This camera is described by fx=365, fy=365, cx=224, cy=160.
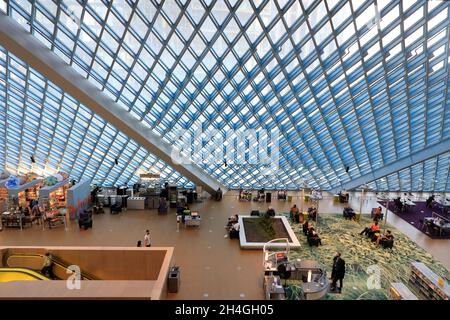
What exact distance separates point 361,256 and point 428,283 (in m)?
4.69

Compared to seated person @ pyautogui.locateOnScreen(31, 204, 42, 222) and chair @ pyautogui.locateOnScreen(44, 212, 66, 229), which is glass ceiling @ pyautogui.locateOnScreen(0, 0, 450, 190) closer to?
seated person @ pyautogui.locateOnScreen(31, 204, 42, 222)

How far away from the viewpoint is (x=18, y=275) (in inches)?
643

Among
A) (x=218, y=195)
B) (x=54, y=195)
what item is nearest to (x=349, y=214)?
(x=218, y=195)

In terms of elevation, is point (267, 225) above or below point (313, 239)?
above

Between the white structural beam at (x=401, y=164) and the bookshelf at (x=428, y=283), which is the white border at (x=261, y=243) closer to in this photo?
the bookshelf at (x=428, y=283)

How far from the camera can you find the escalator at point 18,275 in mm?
16125

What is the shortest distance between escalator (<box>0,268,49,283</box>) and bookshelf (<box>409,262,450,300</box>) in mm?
16732

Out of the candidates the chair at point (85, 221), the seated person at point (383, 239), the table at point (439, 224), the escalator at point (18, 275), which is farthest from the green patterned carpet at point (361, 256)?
the chair at point (85, 221)

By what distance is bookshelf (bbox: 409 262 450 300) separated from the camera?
14.4 m

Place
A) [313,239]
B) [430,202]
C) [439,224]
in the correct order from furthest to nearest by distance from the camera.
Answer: [430,202] → [439,224] → [313,239]

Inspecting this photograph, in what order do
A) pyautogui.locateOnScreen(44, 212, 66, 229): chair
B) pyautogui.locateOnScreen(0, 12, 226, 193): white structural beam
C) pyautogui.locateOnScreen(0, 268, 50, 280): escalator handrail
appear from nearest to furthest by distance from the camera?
pyautogui.locateOnScreen(0, 268, 50, 280): escalator handrail, pyautogui.locateOnScreen(0, 12, 226, 193): white structural beam, pyautogui.locateOnScreen(44, 212, 66, 229): chair

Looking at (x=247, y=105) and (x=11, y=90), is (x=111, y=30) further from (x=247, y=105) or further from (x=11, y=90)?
(x=11, y=90)

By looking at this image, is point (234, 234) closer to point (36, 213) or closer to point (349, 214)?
point (349, 214)

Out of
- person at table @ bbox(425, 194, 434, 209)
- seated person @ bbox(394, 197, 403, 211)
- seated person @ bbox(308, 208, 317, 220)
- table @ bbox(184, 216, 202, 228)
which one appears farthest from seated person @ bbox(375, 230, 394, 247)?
table @ bbox(184, 216, 202, 228)
